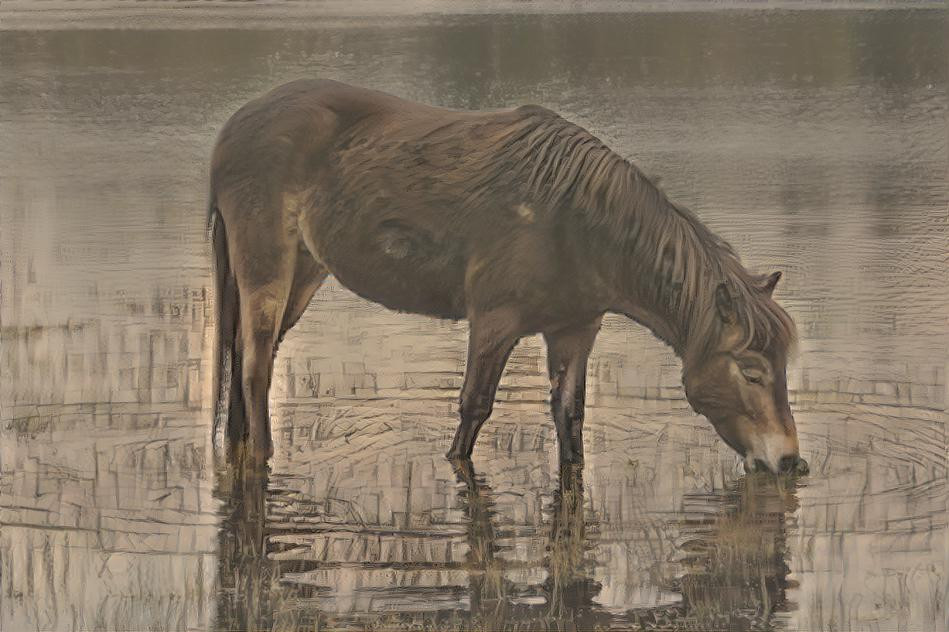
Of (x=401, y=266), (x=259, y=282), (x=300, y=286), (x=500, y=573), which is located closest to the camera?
(x=500, y=573)

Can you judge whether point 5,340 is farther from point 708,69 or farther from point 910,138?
point 708,69

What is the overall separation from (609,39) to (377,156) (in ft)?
89.0

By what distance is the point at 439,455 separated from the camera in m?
8.75

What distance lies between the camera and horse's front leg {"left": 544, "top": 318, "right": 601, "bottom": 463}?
865 cm

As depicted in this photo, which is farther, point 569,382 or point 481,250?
point 569,382

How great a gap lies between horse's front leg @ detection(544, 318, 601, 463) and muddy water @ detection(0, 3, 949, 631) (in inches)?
6.2

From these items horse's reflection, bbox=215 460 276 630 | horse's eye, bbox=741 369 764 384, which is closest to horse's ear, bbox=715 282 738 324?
horse's eye, bbox=741 369 764 384

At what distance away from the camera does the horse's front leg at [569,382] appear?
28.4 ft

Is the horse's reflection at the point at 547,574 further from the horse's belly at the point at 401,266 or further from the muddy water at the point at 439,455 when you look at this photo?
the horse's belly at the point at 401,266

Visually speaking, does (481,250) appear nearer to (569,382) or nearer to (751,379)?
(569,382)

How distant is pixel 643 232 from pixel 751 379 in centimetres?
97

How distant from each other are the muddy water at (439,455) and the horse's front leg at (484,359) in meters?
0.31

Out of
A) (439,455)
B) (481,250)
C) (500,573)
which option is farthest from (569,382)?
(500,573)

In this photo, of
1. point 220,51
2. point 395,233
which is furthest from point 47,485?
point 220,51
